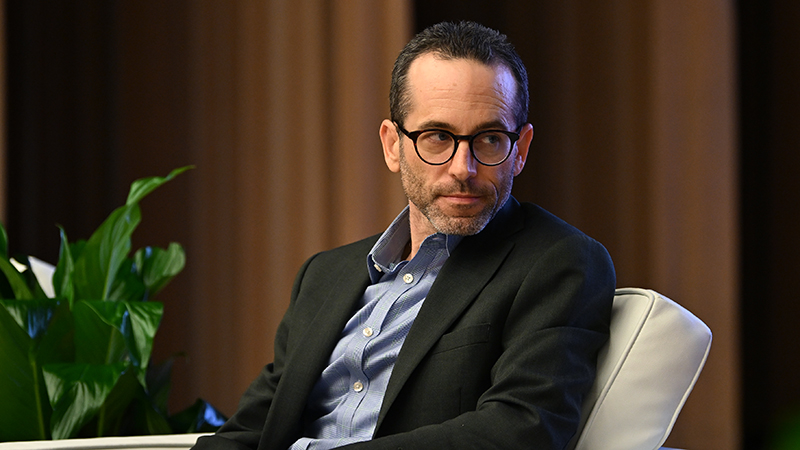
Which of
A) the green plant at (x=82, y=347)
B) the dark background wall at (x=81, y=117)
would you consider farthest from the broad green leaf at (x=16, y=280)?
the dark background wall at (x=81, y=117)

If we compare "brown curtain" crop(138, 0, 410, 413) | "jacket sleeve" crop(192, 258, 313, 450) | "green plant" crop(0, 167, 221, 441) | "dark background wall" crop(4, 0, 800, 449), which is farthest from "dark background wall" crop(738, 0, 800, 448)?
"dark background wall" crop(4, 0, 800, 449)

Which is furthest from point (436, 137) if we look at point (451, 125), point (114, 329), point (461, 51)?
point (114, 329)

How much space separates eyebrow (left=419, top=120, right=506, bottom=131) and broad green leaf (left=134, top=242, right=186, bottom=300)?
1133 millimetres

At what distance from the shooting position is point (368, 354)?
1.19 meters

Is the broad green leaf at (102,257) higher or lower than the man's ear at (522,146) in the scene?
lower

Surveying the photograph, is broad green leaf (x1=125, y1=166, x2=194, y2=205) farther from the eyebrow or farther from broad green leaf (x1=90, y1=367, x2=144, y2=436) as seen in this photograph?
the eyebrow

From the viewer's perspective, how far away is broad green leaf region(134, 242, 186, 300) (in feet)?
6.62

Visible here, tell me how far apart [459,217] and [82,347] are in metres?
1.13

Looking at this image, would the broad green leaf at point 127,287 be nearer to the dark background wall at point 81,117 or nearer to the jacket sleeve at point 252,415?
the jacket sleeve at point 252,415

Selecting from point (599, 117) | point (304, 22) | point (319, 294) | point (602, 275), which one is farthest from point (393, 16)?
point (602, 275)

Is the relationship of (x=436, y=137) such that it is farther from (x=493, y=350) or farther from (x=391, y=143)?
(x=493, y=350)

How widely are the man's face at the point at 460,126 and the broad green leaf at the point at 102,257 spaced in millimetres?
1080

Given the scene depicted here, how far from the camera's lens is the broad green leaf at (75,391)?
5.30ft

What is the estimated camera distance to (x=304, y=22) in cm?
273
